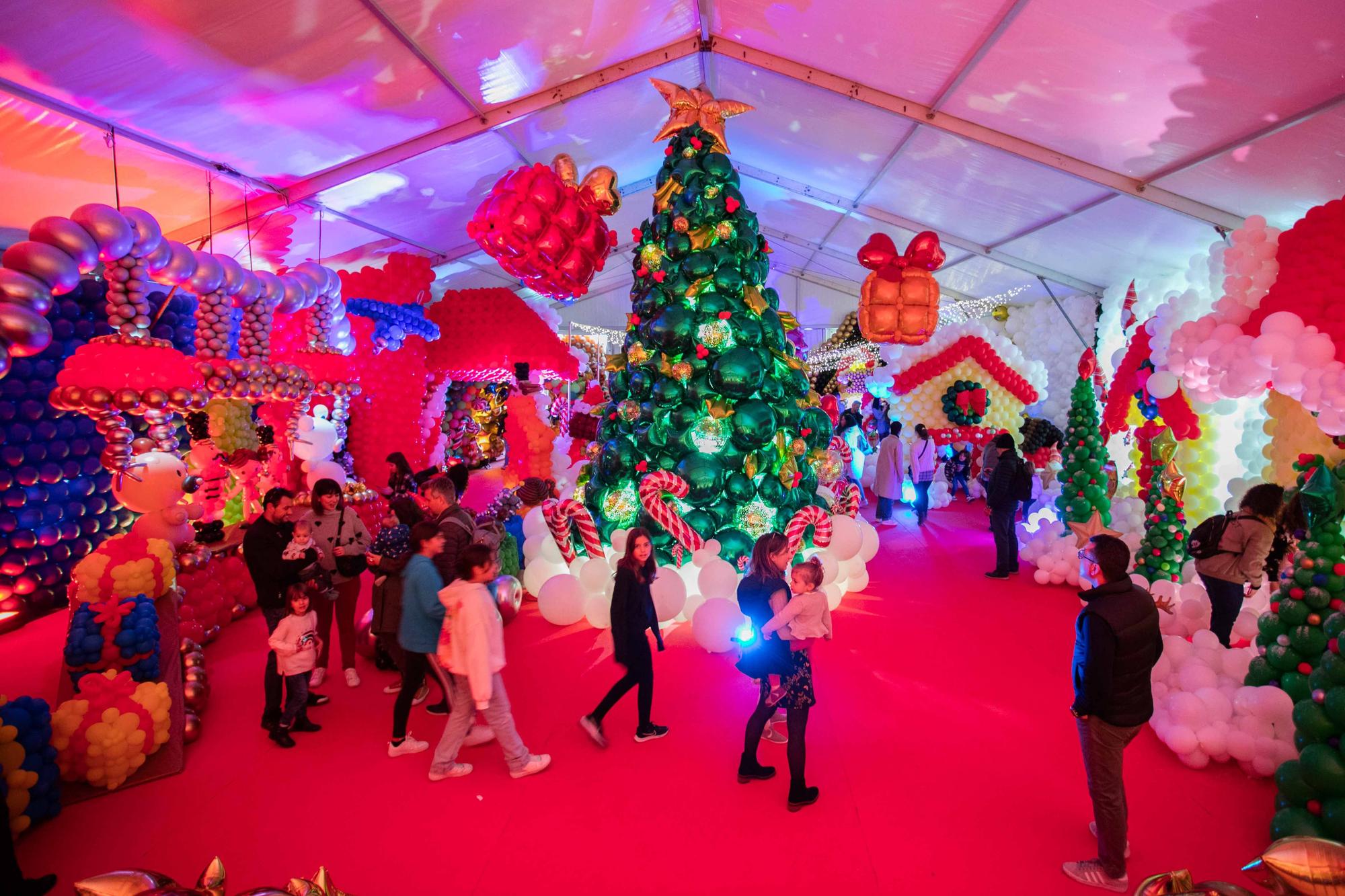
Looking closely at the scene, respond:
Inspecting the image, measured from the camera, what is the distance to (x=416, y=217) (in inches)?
308

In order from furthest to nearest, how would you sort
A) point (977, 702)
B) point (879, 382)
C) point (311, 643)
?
point (879, 382) → point (977, 702) → point (311, 643)

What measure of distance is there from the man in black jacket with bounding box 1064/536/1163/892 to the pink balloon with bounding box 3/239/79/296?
18.7 ft

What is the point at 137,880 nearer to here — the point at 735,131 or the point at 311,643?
the point at 311,643

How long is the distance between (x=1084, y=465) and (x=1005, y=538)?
1.05 m

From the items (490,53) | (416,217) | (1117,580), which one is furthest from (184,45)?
(1117,580)

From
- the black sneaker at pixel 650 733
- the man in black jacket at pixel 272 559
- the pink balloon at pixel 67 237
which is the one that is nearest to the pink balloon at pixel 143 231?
the pink balloon at pixel 67 237

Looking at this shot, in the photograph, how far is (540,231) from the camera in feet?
13.9

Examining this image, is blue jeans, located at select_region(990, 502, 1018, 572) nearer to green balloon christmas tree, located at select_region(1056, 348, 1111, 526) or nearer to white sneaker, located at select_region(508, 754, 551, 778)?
green balloon christmas tree, located at select_region(1056, 348, 1111, 526)

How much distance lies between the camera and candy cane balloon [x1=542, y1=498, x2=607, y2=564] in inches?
201

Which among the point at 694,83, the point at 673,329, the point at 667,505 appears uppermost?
the point at 694,83

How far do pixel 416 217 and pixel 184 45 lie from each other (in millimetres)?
3978

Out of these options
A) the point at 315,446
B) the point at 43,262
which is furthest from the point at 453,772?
the point at 315,446

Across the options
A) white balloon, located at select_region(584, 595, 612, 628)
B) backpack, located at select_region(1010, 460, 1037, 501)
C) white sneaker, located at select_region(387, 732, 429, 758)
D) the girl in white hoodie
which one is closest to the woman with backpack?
backpack, located at select_region(1010, 460, 1037, 501)

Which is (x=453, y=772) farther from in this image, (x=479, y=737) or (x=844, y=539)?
(x=844, y=539)
